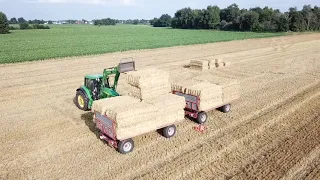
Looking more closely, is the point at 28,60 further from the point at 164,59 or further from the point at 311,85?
the point at 311,85

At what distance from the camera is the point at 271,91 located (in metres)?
17.2

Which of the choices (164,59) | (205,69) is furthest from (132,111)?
(164,59)

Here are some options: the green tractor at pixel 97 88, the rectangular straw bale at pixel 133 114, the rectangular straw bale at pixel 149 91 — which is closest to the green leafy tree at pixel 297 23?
the green tractor at pixel 97 88

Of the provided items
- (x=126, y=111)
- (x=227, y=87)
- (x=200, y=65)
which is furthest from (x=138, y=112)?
(x=200, y=65)

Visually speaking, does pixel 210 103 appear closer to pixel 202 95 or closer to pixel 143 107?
pixel 202 95

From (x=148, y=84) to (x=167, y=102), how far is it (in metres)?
1.09

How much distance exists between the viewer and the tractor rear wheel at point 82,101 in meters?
13.4

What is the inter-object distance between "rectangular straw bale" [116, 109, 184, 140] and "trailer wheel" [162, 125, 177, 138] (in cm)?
31

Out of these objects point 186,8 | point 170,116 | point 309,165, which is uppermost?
point 186,8

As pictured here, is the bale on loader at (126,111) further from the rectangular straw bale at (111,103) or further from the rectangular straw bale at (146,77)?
the rectangular straw bale at (146,77)

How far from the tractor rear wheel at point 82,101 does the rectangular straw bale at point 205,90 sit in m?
4.64

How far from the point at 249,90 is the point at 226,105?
4665 millimetres

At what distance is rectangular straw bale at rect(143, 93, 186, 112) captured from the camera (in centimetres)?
1027

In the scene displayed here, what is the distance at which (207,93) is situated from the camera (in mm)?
12055
